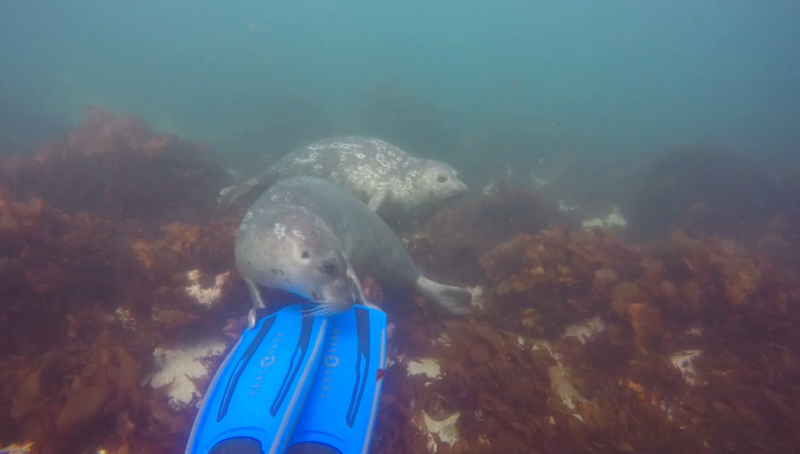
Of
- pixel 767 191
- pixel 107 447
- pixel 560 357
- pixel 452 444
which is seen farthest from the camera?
pixel 767 191

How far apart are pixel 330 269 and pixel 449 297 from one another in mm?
1612

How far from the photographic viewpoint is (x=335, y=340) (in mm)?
2703

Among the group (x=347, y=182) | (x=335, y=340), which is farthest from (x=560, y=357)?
(x=347, y=182)

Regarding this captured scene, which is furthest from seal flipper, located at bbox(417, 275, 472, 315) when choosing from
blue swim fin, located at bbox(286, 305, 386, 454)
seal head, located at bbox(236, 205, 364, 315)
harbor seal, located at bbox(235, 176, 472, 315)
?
seal head, located at bbox(236, 205, 364, 315)

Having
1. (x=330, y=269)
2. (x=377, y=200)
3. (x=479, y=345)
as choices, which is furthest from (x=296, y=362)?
(x=377, y=200)

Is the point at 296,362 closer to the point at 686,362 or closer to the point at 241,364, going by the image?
the point at 241,364

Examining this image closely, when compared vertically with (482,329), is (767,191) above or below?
below

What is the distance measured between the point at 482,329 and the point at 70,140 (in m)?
9.55

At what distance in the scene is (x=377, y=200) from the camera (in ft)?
17.6

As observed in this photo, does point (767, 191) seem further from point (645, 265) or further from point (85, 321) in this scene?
point (85, 321)

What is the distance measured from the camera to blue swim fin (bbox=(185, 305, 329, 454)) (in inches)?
71.6

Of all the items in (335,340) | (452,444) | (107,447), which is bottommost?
(452,444)

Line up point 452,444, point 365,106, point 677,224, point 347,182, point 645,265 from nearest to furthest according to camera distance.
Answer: point 452,444 → point 645,265 → point 347,182 → point 677,224 → point 365,106

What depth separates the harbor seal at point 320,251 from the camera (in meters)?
2.63
